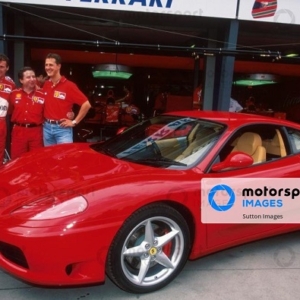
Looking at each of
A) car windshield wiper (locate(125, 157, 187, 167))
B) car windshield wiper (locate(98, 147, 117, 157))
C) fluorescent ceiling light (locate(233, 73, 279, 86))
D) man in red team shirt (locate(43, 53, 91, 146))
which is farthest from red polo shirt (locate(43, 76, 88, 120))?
fluorescent ceiling light (locate(233, 73, 279, 86))

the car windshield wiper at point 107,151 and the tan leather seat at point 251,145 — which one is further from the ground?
the tan leather seat at point 251,145

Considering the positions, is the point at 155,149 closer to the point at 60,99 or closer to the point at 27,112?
the point at 60,99

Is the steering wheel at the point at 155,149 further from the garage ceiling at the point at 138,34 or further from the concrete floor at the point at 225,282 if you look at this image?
the garage ceiling at the point at 138,34

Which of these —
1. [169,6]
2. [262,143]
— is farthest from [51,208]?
[169,6]

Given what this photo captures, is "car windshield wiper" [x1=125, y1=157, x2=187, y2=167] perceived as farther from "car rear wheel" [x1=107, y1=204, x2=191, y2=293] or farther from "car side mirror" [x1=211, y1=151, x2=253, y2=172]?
"car rear wheel" [x1=107, y1=204, x2=191, y2=293]

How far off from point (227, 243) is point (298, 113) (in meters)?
10.7

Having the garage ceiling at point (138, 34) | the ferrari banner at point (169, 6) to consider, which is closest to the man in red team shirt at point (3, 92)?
the garage ceiling at point (138, 34)

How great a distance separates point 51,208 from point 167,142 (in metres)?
1.29

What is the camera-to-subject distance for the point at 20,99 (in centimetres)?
441

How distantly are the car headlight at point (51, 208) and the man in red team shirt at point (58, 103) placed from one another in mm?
2203

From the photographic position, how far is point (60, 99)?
441cm

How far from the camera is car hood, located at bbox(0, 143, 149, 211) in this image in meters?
2.45

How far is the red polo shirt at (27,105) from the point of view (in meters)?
4.40

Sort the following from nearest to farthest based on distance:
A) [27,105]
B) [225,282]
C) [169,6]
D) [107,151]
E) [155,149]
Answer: [225,282], [155,149], [107,151], [27,105], [169,6]
